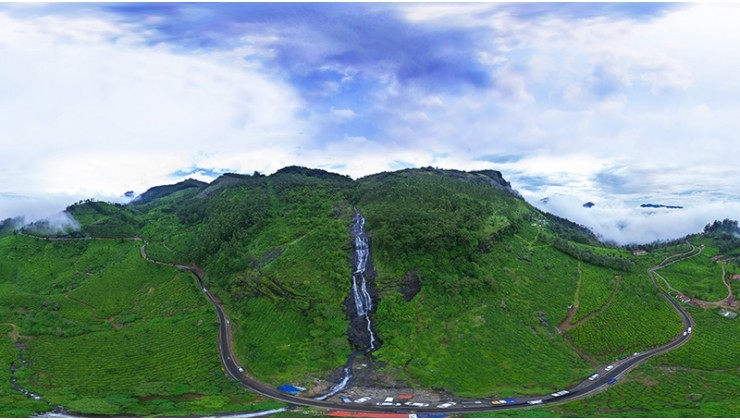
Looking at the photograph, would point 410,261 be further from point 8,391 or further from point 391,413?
point 8,391

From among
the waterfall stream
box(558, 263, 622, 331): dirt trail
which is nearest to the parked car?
the waterfall stream

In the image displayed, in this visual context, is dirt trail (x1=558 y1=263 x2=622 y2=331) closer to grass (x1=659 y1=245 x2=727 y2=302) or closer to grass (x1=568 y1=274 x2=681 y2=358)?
grass (x1=568 y1=274 x2=681 y2=358)

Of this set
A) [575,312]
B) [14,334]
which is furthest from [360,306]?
[14,334]

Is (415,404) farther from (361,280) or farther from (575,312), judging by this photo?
(575,312)

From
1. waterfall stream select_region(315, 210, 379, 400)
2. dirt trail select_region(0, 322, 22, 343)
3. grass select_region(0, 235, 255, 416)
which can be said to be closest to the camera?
grass select_region(0, 235, 255, 416)

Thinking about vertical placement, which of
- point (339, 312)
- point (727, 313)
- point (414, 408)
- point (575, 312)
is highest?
point (339, 312)

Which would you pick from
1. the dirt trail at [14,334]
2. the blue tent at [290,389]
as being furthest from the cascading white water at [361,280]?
the dirt trail at [14,334]

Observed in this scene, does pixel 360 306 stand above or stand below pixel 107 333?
above
